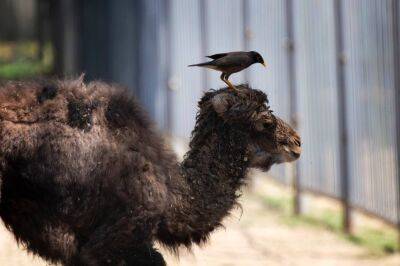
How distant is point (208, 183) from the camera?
18.0 ft

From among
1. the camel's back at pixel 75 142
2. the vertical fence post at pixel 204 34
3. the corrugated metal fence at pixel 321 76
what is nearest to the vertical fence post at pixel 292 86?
the corrugated metal fence at pixel 321 76

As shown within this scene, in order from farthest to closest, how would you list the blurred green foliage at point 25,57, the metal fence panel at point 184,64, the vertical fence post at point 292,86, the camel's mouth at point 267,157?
the blurred green foliage at point 25,57 < the metal fence panel at point 184,64 < the vertical fence post at point 292,86 < the camel's mouth at point 267,157

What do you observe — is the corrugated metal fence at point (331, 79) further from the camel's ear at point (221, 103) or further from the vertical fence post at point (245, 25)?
the camel's ear at point (221, 103)

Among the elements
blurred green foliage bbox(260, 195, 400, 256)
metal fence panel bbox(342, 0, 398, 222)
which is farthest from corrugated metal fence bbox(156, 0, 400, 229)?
blurred green foliage bbox(260, 195, 400, 256)

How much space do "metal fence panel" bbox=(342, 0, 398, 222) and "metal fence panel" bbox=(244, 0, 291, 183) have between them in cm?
158

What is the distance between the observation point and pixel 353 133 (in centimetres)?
950

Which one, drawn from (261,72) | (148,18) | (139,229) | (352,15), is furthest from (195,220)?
(148,18)

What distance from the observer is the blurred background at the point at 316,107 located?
28.5ft

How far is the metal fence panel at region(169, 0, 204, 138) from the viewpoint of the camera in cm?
1406

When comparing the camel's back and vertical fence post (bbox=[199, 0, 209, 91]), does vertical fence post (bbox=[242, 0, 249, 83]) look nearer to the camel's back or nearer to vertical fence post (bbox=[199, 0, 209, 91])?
vertical fence post (bbox=[199, 0, 209, 91])

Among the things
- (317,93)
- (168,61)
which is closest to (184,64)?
(168,61)

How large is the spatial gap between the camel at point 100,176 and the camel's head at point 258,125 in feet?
0.03

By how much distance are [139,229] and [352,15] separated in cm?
510

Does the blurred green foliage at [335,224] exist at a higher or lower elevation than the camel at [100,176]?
lower
